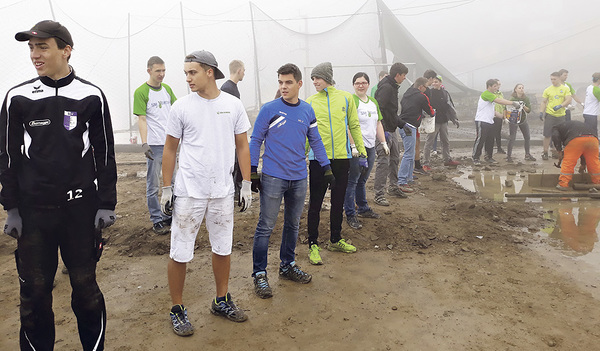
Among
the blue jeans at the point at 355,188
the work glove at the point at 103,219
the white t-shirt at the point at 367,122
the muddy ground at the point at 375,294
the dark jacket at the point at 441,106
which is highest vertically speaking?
the dark jacket at the point at 441,106

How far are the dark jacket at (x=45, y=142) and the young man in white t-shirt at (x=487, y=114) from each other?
29.7ft

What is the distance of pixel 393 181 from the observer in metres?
7.21

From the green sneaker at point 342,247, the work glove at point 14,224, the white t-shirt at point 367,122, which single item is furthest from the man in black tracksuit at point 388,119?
the work glove at point 14,224

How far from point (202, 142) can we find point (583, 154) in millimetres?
6888

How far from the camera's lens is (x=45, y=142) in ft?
7.79

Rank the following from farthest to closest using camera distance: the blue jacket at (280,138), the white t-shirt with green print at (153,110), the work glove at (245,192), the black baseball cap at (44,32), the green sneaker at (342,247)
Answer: the white t-shirt with green print at (153,110), the green sneaker at (342,247), the blue jacket at (280,138), the work glove at (245,192), the black baseball cap at (44,32)

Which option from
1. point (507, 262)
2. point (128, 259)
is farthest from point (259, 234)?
point (507, 262)

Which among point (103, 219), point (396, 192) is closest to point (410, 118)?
point (396, 192)

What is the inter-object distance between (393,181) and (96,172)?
5.36 meters

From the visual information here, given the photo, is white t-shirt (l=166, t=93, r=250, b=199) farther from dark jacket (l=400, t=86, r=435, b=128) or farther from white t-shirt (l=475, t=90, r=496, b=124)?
white t-shirt (l=475, t=90, r=496, b=124)

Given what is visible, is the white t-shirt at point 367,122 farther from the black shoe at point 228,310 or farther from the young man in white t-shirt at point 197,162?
the black shoe at point 228,310

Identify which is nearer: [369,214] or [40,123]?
[40,123]

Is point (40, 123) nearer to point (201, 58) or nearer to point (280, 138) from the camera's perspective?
point (201, 58)

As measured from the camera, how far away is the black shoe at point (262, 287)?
375cm
